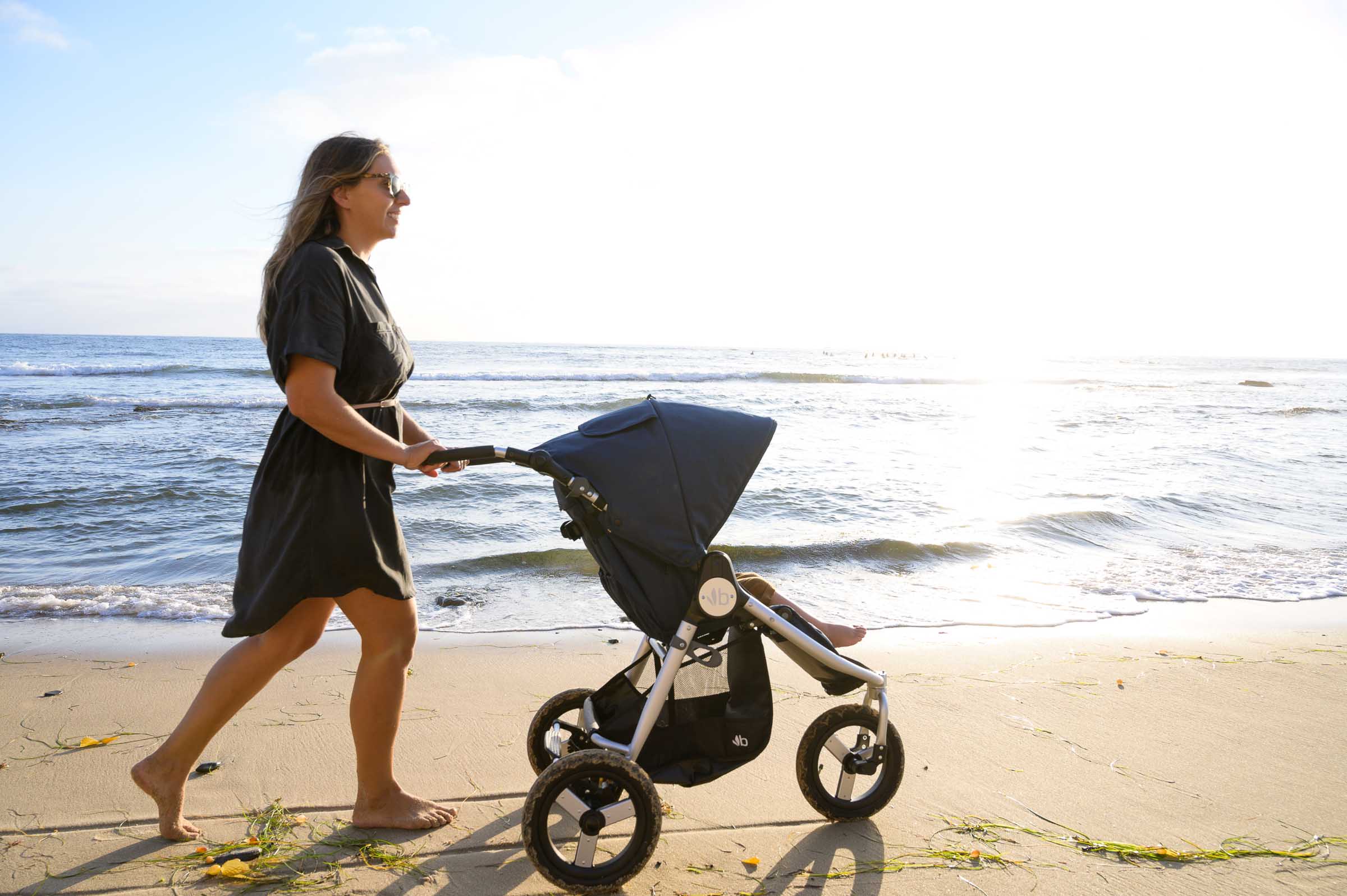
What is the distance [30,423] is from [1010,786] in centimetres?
1597

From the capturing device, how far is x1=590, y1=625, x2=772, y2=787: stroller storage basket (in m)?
2.41

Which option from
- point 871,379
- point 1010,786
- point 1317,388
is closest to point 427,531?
point 1010,786

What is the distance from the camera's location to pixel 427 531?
22.6ft

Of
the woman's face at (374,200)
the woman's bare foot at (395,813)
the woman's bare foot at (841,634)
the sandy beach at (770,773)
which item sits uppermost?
the woman's face at (374,200)

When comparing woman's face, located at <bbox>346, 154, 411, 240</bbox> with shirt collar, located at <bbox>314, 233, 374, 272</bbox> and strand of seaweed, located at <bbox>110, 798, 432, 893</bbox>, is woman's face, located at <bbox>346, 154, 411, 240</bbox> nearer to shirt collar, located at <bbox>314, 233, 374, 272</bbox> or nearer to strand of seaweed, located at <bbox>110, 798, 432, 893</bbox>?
shirt collar, located at <bbox>314, 233, 374, 272</bbox>

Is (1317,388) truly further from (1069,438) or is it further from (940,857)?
(940,857)

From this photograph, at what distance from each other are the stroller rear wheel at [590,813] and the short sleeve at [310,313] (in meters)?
1.17

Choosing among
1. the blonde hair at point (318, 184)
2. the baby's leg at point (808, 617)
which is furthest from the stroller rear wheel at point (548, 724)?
the blonde hair at point (318, 184)

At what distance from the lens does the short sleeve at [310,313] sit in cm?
206

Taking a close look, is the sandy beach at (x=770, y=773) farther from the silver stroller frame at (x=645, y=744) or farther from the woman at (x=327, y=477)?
the woman at (x=327, y=477)

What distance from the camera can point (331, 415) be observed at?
6.82ft

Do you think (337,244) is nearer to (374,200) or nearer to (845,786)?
(374,200)

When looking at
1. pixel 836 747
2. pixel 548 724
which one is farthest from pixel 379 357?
pixel 836 747

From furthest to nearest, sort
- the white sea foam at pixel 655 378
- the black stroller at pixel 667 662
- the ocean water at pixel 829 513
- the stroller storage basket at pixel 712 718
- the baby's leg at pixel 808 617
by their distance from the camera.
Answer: the white sea foam at pixel 655 378 → the ocean water at pixel 829 513 → the baby's leg at pixel 808 617 → the stroller storage basket at pixel 712 718 → the black stroller at pixel 667 662
